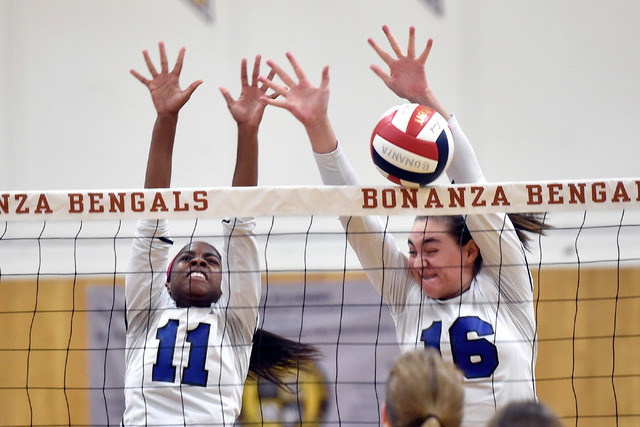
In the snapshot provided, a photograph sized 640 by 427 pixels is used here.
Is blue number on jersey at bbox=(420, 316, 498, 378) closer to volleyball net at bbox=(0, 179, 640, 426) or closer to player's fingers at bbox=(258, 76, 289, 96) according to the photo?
player's fingers at bbox=(258, 76, 289, 96)

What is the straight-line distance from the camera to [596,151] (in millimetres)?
6746

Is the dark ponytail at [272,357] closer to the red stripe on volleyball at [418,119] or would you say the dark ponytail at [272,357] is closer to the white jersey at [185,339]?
the white jersey at [185,339]

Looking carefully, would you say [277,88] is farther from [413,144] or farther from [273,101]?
[413,144]

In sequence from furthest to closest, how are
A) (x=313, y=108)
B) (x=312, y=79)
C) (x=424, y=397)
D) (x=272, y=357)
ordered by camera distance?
(x=312, y=79) → (x=272, y=357) → (x=313, y=108) → (x=424, y=397)

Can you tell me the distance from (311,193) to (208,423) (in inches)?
44.9

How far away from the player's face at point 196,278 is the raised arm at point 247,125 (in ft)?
1.34

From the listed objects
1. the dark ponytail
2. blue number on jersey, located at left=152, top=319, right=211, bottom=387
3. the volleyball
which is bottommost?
the dark ponytail

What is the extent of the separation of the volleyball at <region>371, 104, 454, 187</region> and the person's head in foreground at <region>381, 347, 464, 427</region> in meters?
1.32

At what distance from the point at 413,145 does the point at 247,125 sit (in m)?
0.89

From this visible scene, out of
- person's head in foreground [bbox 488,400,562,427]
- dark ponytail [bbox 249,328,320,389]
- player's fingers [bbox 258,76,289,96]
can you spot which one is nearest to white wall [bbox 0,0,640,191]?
dark ponytail [bbox 249,328,320,389]

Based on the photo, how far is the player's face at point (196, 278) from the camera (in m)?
3.83

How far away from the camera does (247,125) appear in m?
3.70

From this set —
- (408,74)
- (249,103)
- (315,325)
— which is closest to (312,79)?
(315,325)

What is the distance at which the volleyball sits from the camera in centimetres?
319
